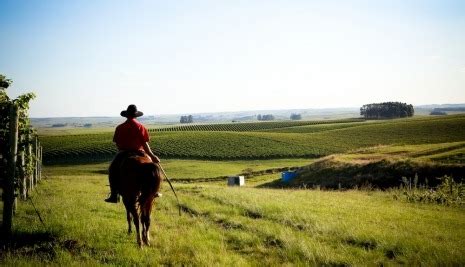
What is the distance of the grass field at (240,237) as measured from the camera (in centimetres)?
787

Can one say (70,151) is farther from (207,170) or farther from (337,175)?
(337,175)

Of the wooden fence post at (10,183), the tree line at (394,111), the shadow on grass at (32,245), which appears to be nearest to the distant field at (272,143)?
the wooden fence post at (10,183)

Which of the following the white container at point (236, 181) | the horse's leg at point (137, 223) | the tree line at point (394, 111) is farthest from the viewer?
the tree line at point (394, 111)

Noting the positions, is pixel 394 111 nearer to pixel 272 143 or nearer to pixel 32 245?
pixel 272 143

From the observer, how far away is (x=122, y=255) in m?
7.87

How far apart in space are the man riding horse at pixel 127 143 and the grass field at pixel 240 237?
1.32 metres

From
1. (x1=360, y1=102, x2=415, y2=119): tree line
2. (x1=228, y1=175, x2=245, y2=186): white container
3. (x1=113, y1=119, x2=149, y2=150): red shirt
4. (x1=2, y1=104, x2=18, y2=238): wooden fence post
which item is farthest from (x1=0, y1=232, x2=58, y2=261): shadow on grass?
(x1=360, y1=102, x2=415, y2=119): tree line

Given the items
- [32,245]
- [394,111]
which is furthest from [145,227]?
[394,111]

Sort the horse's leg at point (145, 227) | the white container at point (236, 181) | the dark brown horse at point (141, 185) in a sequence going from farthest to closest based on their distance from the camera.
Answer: the white container at point (236, 181), the dark brown horse at point (141, 185), the horse's leg at point (145, 227)

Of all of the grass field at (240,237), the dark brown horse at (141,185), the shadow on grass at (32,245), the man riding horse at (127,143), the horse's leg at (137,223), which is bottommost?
the grass field at (240,237)

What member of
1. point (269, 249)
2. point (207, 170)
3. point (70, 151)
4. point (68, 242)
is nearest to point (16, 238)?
point (68, 242)

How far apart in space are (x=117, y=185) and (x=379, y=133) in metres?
97.1

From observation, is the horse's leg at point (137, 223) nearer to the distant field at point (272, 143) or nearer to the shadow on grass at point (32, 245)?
the shadow on grass at point (32, 245)

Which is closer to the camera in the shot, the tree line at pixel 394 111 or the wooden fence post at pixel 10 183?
the wooden fence post at pixel 10 183
